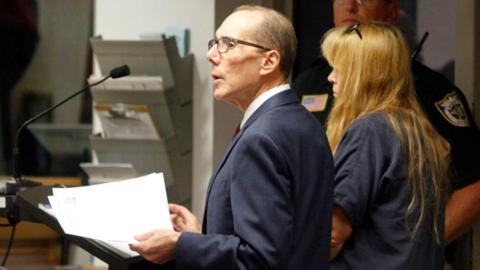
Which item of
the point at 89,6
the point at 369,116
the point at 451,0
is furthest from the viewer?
the point at 89,6

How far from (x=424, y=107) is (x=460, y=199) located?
0.29m

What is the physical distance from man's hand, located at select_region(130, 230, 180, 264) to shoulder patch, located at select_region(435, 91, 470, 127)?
1.24m

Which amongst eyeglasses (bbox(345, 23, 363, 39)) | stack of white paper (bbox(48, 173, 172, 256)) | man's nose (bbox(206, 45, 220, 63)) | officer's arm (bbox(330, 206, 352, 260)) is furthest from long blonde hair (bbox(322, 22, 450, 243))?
stack of white paper (bbox(48, 173, 172, 256))

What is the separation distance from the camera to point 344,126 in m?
2.00

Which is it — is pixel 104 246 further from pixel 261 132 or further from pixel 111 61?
pixel 111 61

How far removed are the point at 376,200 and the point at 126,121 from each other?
5.11 feet

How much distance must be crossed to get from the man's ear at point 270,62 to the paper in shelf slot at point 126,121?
5.42ft

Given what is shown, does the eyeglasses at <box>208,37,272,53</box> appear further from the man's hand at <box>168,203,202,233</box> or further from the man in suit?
the man's hand at <box>168,203,202,233</box>

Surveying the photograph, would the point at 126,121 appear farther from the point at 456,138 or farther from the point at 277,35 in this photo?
the point at 277,35

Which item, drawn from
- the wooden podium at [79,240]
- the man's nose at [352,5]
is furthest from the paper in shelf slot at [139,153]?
the wooden podium at [79,240]

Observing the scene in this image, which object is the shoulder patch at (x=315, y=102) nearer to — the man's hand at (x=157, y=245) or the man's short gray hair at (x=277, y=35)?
the man's short gray hair at (x=277, y=35)

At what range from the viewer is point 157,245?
144 centimetres

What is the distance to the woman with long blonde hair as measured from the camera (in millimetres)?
1846

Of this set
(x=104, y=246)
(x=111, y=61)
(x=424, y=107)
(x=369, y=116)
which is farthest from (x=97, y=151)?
(x=104, y=246)
